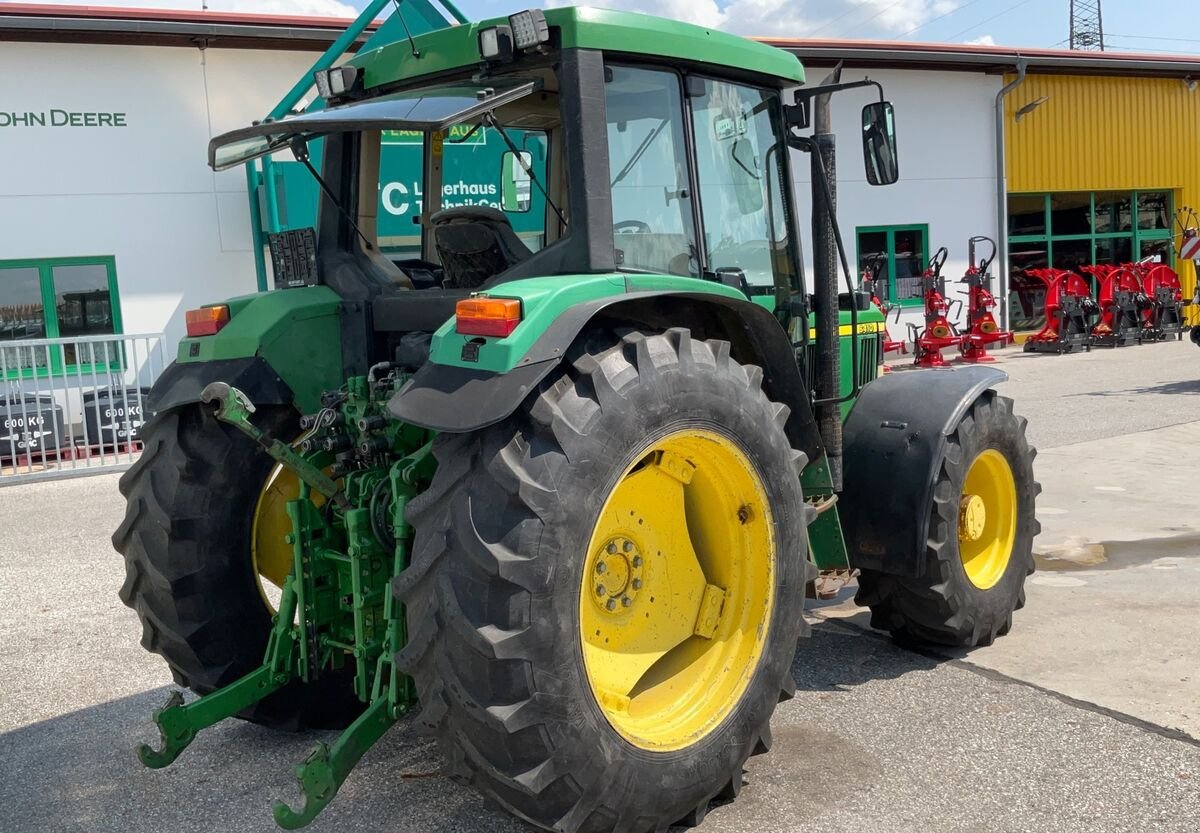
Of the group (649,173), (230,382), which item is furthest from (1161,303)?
(230,382)

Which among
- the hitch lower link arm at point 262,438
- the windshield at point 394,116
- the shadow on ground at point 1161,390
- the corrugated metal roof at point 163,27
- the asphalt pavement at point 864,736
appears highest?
the corrugated metal roof at point 163,27

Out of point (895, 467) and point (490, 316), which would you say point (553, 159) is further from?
point (895, 467)

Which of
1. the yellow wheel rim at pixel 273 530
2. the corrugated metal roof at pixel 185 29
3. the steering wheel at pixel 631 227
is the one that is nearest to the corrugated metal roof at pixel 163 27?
the corrugated metal roof at pixel 185 29

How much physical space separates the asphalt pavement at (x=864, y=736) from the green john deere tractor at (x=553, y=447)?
0.89 feet

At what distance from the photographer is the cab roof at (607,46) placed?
128 inches

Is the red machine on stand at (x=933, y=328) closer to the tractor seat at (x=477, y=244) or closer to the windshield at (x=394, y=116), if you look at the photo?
the tractor seat at (x=477, y=244)

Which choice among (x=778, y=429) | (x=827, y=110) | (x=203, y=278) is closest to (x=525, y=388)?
(x=778, y=429)

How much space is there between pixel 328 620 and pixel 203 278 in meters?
11.4

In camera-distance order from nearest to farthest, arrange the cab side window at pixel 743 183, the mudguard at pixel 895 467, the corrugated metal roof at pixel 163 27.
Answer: the cab side window at pixel 743 183, the mudguard at pixel 895 467, the corrugated metal roof at pixel 163 27

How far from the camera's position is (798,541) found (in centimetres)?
343

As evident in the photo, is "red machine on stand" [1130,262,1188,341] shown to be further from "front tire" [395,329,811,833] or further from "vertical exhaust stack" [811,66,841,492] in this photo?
"front tire" [395,329,811,833]

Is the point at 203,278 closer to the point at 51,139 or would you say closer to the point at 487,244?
the point at 51,139

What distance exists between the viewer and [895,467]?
429 cm

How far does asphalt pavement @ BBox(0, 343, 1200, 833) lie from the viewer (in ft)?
10.9
